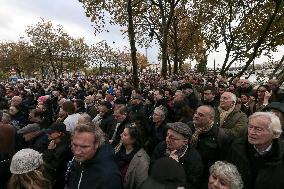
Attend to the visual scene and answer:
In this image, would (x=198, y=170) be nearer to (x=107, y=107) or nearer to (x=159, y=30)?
(x=107, y=107)

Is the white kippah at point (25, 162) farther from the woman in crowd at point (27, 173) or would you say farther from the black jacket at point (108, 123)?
the black jacket at point (108, 123)

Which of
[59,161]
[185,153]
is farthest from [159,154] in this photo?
[59,161]

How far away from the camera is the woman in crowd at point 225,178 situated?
11.3 ft

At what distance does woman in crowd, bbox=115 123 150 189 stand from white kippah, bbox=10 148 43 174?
1.30 meters

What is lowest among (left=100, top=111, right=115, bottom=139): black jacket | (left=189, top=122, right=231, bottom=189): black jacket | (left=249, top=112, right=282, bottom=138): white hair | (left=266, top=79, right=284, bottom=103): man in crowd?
(left=100, top=111, right=115, bottom=139): black jacket

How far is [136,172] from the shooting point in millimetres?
4520

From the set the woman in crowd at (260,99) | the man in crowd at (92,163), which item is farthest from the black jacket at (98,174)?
the woman in crowd at (260,99)

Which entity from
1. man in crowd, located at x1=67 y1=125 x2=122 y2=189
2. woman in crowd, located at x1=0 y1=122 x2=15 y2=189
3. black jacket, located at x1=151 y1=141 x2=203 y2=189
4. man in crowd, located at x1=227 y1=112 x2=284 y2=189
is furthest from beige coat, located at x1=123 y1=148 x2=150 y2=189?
woman in crowd, located at x1=0 y1=122 x2=15 y2=189

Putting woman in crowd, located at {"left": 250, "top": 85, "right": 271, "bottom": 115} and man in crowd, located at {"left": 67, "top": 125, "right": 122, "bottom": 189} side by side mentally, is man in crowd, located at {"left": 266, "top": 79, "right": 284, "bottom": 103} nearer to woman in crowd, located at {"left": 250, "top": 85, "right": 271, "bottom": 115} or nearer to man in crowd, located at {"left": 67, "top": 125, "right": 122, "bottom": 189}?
woman in crowd, located at {"left": 250, "top": 85, "right": 271, "bottom": 115}

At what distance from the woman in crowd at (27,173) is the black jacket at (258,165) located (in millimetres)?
2157

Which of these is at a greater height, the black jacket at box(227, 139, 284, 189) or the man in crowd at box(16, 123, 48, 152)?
the black jacket at box(227, 139, 284, 189)

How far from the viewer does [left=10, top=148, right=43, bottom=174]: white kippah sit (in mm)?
3551

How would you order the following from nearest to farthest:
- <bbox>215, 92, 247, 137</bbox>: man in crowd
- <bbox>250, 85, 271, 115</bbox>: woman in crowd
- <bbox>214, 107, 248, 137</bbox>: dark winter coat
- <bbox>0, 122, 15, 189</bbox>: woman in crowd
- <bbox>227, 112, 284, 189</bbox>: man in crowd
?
<bbox>227, 112, 284, 189</bbox>: man in crowd, <bbox>0, 122, 15, 189</bbox>: woman in crowd, <bbox>214, 107, 248, 137</bbox>: dark winter coat, <bbox>215, 92, 247, 137</bbox>: man in crowd, <bbox>250, 85, 271, 115</bbox>: woman in crowd

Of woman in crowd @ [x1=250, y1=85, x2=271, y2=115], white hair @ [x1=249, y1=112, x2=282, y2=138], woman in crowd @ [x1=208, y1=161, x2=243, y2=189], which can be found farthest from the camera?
woman in crowd @ [x1=250, y1=85, x2=271, y2=115]
